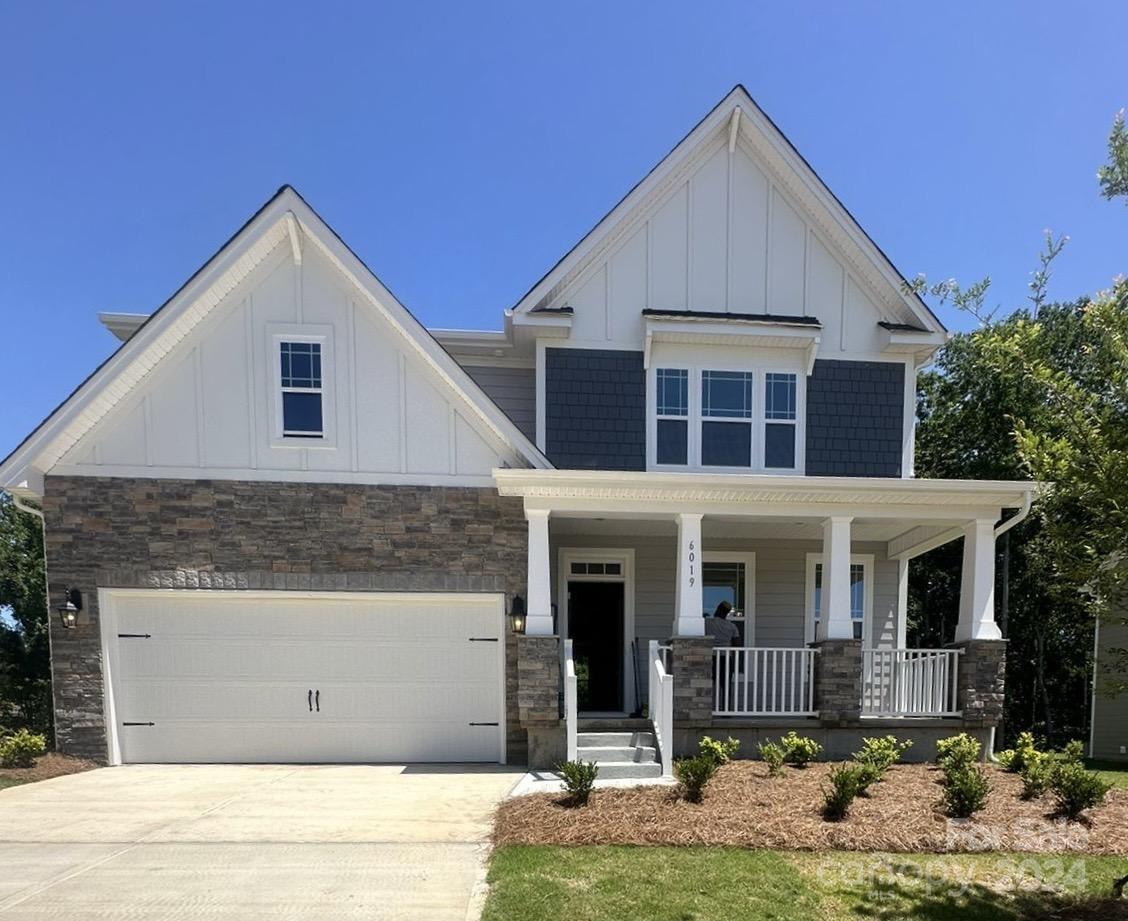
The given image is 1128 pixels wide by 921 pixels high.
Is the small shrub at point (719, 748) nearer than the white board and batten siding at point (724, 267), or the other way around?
the small shrub at point (719, 748)

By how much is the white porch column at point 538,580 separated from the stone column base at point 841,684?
3633mm

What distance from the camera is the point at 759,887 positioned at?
4453 millimetres

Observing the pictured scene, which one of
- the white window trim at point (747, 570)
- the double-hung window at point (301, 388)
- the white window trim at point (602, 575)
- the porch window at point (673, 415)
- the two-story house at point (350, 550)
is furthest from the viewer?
the white window trim at point (747, 570)

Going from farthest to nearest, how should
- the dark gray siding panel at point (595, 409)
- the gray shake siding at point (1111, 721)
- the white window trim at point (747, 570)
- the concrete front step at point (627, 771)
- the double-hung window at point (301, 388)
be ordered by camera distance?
the gray shake siding at point (1111, 721)
the white window trim at point (747, 570)
the dark gray siding panel at point (595, 409)
the double-hung window at point (301, 388)
the concrete front step at point (627, 771)

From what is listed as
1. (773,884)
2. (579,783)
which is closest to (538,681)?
(579,783)

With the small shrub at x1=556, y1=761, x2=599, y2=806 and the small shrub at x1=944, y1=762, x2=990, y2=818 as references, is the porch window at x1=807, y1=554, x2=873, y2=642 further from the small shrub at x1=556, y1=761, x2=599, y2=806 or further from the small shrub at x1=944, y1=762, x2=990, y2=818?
the small shrub at x1=556, y1=761, x2=599, y2=806

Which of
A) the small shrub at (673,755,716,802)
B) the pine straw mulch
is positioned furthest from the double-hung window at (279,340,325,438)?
the small shrub at (673,755,716,802)

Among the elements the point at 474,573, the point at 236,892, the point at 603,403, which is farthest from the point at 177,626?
the point at 603,403

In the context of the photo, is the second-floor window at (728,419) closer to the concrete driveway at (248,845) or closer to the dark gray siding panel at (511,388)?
the dark gray siding panel at (511,388)

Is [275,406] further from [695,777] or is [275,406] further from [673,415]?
[695,777]

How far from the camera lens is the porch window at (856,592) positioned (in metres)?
10.6

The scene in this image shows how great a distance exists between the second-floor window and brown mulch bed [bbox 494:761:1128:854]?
455 cm

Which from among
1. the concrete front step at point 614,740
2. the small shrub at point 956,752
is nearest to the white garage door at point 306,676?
the concrete front step at point 614,740

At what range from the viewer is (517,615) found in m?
8.23
